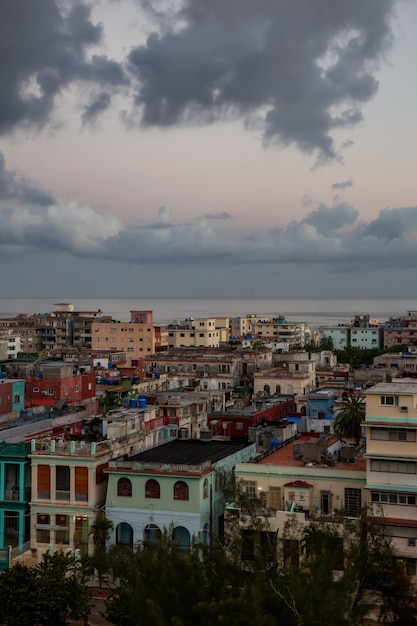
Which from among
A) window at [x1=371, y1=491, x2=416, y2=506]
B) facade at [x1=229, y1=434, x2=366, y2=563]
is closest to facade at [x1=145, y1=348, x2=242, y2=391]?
facade at [x1=229, y1=434, x2=366, y2=563]

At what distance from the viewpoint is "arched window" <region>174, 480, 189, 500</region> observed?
39.3 meters

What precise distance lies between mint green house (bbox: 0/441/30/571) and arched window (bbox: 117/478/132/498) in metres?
5.51

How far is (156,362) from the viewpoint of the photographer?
103m

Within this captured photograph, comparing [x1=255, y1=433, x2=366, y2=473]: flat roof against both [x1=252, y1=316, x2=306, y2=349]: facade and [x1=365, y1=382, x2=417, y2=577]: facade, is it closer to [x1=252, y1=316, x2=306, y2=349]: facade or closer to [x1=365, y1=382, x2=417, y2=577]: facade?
[x1=365, y1=382, x2=417, y2=577]: facade

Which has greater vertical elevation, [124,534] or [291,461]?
[291,461]

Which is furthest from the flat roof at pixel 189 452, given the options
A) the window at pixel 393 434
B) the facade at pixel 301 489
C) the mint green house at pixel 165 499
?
the window at pixel 393 434

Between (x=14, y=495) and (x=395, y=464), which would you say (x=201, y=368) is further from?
(x=395, y=464)

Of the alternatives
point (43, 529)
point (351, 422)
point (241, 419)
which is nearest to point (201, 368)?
point (241, 419)

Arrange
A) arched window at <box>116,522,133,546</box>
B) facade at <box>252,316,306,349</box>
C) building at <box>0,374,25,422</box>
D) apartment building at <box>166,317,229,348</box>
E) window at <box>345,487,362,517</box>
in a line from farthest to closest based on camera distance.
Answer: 1. facade at <box>252,316,306,349</box>
2. apartment building at <box>166,317,229,348</box>
3. building at <box>0,374,25,422</box>
4. arched window at <box>116,522,133,546</box>
5. window at <box>345,487,362,517</box>

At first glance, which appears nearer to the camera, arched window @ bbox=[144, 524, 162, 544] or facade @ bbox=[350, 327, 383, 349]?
arched window @ bbox=[144, 524, 162, 544]

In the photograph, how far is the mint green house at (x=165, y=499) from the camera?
39.1 meters

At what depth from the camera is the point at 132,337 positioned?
141 metres

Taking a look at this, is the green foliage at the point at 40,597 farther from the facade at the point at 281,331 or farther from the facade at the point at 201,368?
the facade at the point at 281,331

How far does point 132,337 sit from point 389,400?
4165 inches
